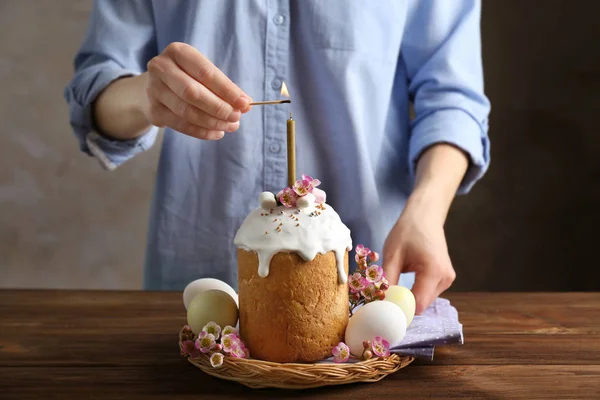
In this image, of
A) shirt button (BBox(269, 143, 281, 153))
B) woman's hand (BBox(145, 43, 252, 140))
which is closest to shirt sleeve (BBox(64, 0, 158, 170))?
shirt button (BBox(269, 143, 281, 153))

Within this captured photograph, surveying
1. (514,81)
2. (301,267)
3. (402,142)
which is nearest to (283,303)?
(301,267)

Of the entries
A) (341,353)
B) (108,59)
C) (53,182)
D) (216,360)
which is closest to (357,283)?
(341,353)

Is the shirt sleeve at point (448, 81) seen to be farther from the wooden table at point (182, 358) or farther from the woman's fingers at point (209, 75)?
the woman's fingers at point (209, 75)

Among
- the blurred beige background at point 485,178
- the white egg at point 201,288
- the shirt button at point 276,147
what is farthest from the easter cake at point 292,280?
the blurred beige background at point 485,178

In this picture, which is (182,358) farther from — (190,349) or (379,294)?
(379,294)

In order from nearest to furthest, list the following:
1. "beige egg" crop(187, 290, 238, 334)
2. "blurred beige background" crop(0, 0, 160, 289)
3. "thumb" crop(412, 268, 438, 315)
→ "beige egg" crop(187, 290, 238, 334) → "thumb" crop(412, 268, 438, 315) → "blurred beige background" crop(0, 0, 160, 289)

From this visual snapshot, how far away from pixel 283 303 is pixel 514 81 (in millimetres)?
1678

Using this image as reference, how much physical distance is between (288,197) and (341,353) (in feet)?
0.63

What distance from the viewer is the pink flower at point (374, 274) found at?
35.5 inches

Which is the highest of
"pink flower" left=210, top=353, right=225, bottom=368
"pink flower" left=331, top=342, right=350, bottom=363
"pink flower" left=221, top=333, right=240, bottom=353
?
"pink flower" left=221, top=333, right=240, bottom=353

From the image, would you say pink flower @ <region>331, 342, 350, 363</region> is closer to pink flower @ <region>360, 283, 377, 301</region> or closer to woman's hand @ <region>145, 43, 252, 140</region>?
pink flower @ <region>360, 283, 377, 301</region>

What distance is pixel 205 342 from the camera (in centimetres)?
80

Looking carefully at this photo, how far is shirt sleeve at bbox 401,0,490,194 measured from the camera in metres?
1.25

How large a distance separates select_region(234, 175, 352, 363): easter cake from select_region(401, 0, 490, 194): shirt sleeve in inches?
18.1
